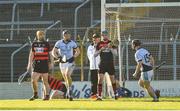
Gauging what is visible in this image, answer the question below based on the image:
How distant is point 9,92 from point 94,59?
4.74m

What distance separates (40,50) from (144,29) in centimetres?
726

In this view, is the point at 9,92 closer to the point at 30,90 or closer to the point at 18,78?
the point at 30,90

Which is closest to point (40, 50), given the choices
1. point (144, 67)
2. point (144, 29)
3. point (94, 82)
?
point (94, 82)

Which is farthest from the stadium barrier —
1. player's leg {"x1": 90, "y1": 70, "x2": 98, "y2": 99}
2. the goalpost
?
player's leg {"x1": 90, "y1": 70, "x2": 98, "y2": 99}

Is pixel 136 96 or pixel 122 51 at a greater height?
pixel 122 51

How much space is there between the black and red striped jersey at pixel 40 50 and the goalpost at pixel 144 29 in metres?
3.70

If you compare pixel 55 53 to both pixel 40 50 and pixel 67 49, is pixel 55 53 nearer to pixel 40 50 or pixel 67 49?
pixel 67 49

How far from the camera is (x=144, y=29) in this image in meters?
26.4

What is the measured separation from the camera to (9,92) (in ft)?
80.7

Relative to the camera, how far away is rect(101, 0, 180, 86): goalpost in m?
24.0

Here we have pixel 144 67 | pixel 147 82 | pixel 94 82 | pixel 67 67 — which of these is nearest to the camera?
pixel 147 82

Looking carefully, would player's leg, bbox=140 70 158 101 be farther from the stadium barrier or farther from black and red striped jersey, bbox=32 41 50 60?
the stadium barrier

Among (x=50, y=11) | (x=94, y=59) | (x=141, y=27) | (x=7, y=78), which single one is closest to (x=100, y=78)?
(x=94, y=59)

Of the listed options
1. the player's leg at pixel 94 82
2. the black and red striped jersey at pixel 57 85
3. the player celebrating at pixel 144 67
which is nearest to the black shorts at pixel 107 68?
the player celebrating at pixel 144 67
